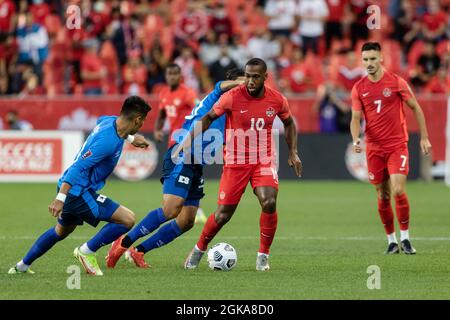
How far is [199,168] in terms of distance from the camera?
1110 cm

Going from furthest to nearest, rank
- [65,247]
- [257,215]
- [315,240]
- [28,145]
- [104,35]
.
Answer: [104,35] < [28,145] < [257,215] < [315,240] < [65,247]

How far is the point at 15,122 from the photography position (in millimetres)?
22359

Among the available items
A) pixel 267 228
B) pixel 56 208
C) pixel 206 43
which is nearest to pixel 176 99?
pixel 267 228

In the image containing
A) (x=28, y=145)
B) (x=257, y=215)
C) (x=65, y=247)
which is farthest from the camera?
(x=28, y=145)

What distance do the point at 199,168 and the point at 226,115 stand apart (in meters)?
0.79

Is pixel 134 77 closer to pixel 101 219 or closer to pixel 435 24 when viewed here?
pixel 435 24

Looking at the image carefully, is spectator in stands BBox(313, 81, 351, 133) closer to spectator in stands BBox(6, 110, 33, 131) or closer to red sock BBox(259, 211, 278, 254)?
spectator in stands BBox(6, 110, 33, 131)

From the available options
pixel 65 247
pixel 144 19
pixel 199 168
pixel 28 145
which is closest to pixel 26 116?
pixel 28 145

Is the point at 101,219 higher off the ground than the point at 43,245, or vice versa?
the point at 101,219

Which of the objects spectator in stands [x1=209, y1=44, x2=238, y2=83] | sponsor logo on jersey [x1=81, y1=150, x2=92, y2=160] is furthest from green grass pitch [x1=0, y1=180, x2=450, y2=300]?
spectator in stands [x1=209, y1=44, x2=238, y2=83]

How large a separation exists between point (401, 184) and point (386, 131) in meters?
0.67

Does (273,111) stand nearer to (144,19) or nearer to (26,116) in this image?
(26,116)

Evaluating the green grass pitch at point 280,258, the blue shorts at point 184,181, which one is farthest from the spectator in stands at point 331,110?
the blue shorts at point 184,181

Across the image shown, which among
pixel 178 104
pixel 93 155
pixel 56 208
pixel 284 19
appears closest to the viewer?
pixel 56 208
